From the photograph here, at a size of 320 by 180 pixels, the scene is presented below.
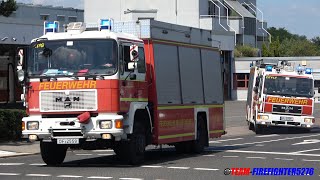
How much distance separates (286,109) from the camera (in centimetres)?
3250

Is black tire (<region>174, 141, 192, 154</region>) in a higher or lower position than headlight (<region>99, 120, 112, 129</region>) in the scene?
lower

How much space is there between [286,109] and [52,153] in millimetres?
16718

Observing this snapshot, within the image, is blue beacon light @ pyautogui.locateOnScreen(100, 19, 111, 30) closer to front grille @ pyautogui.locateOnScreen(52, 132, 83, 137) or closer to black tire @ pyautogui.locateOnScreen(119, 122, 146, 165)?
black tire @ pyautogui.locateOnScreen(119, 122, 146, 165)

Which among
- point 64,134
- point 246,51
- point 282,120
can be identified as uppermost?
point 246,51

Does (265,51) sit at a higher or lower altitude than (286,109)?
higher

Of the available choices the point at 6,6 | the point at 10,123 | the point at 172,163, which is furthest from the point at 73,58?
the point at 6,6

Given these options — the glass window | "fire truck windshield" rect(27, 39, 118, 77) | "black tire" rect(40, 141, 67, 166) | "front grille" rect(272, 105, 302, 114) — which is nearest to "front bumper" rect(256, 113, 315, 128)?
"front grille" rect(272, 105, 302, 114)

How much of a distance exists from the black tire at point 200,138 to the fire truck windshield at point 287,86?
11377 millimetres

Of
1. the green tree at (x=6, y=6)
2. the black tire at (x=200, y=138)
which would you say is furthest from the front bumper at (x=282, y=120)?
the green tree at (x=6, y=6)

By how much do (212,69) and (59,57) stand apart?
21.3 ft

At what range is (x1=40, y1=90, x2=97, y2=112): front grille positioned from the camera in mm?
16406

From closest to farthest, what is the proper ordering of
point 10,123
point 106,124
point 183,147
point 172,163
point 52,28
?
point 106,124, point 52,28, point 172,163, point 183,147, point 10,123

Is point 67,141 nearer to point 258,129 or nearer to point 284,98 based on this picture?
point 284,98

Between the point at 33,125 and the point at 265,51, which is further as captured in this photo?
the point at 265,51
